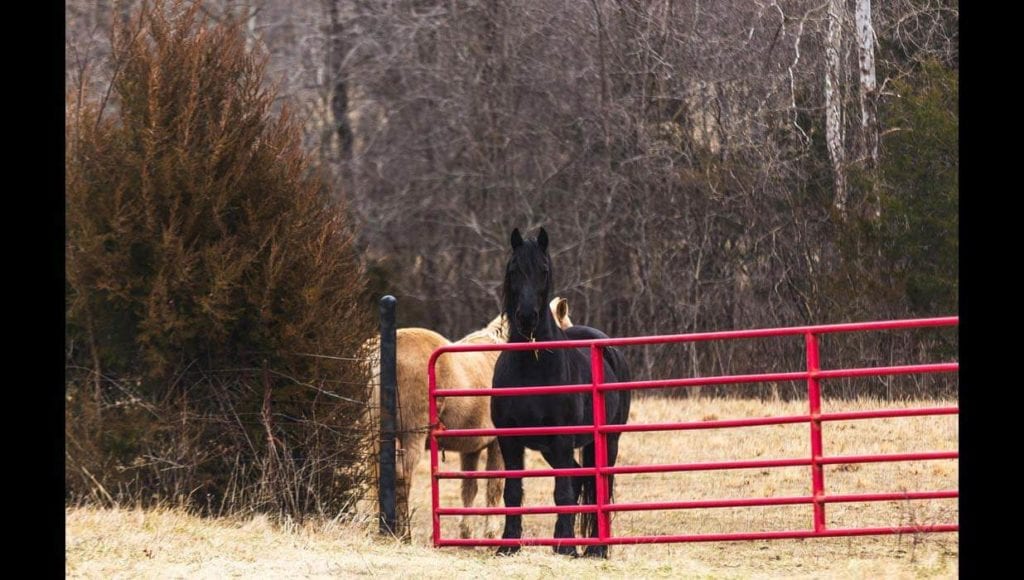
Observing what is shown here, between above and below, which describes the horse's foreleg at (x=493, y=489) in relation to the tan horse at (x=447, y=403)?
below

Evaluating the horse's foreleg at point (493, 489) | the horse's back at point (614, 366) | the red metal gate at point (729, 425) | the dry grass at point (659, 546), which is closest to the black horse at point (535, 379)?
the red metal gate at point (729, 425)

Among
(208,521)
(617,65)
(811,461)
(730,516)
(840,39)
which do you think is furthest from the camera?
(617,65)

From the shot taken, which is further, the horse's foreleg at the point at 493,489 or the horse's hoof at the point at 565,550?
the horse's foreleg at the point at 493,489

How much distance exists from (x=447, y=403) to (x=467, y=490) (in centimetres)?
76

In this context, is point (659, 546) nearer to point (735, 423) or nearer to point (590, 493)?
point (590, 493)

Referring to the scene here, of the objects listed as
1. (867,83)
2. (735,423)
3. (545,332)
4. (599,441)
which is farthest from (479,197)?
(735,423)

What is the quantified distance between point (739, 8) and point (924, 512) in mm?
9412

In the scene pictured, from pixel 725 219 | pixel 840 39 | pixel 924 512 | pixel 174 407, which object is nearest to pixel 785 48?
pixel 840 39

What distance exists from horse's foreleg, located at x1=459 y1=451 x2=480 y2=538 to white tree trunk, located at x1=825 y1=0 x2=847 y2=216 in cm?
768

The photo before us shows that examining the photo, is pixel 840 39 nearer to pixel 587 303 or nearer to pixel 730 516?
pixel 587 303

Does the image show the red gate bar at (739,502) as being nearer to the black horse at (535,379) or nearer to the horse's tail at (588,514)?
the black horse at (535,379)

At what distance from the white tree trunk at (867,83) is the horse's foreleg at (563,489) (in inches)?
366

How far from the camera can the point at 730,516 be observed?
37.3 ft

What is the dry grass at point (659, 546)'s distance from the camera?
739 cm
